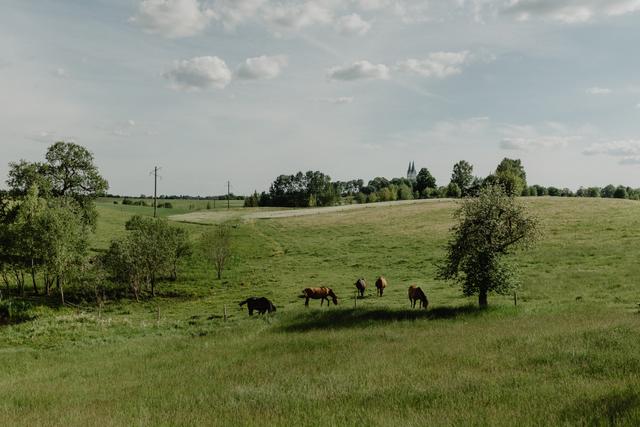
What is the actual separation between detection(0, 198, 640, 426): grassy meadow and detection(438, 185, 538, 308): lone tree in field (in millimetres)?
1571

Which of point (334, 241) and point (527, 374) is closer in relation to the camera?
point (527, 374)

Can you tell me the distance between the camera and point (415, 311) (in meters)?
26.1

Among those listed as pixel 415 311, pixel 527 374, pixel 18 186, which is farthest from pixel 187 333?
pixel 18 186

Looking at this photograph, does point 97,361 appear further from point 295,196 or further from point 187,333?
point 295,196

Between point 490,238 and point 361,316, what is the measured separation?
28.4 feet

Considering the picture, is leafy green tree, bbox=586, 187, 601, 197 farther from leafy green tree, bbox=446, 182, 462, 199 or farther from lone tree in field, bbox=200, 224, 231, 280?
lone tree in field, bbox=200, 224, 231, 280

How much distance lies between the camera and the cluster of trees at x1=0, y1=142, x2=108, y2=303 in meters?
43.6

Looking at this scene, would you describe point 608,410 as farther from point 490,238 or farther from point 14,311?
point 14,311

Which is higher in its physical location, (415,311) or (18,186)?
(18,186)

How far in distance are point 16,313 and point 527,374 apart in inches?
1606

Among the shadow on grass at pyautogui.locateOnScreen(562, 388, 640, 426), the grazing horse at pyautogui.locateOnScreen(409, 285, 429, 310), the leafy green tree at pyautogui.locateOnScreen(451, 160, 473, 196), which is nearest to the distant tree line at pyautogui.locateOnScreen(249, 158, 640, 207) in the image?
the leafy green tree at pyautogui.locateOnScreen(451, 160, 473, 196)

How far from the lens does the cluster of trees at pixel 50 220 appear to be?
143 ft

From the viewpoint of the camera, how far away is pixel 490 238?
87.1ft

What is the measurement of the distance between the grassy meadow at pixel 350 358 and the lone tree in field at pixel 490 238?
1571 millimetres
